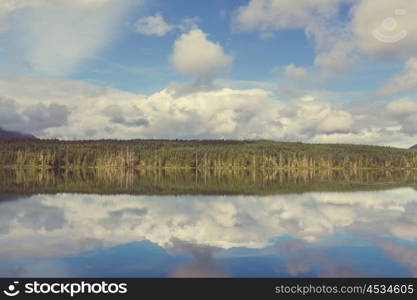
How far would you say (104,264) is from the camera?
15.3m

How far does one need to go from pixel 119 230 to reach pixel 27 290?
10629 mm

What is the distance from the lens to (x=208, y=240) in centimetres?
1972

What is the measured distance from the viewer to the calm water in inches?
581

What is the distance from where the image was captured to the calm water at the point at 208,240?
48.4 ft
